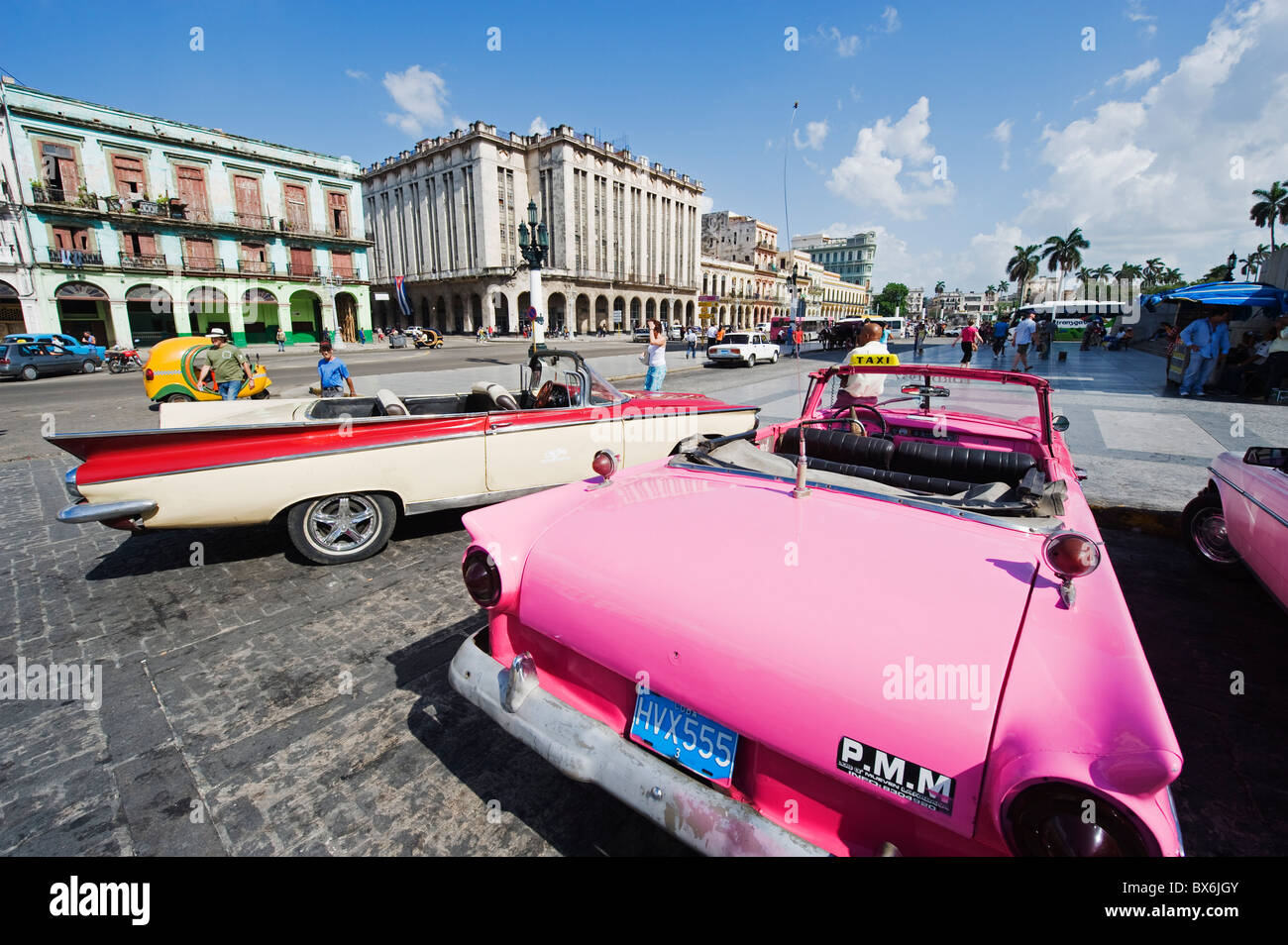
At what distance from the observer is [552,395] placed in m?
5.63

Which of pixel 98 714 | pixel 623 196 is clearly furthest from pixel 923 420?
pixel 623 196

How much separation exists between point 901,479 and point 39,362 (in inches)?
1162

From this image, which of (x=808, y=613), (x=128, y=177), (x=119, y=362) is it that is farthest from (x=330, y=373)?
(x=128, y=177)

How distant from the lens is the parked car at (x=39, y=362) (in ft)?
64.5

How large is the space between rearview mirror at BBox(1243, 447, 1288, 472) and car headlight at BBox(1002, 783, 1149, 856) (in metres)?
3.63

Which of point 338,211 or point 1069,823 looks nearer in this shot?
point 1069,823

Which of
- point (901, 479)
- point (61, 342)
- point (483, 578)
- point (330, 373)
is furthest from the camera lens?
point (61, 342)

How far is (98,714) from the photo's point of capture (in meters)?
2.68

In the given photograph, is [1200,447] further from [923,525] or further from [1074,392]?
[923,525]

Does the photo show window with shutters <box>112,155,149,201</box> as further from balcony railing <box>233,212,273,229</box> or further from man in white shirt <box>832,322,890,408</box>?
man in white shirt <box>832,322,890,408</box>

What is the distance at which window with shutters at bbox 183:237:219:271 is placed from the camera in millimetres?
34487

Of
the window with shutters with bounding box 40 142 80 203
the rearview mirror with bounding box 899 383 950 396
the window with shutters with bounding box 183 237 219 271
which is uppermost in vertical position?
the window with shutters with bounding box 40 142 80 203

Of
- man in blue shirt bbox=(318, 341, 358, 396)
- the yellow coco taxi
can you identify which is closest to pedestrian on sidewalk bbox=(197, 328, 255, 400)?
the yellow coco taxi

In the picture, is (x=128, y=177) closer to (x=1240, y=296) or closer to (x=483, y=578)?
(x=483, y=578)
